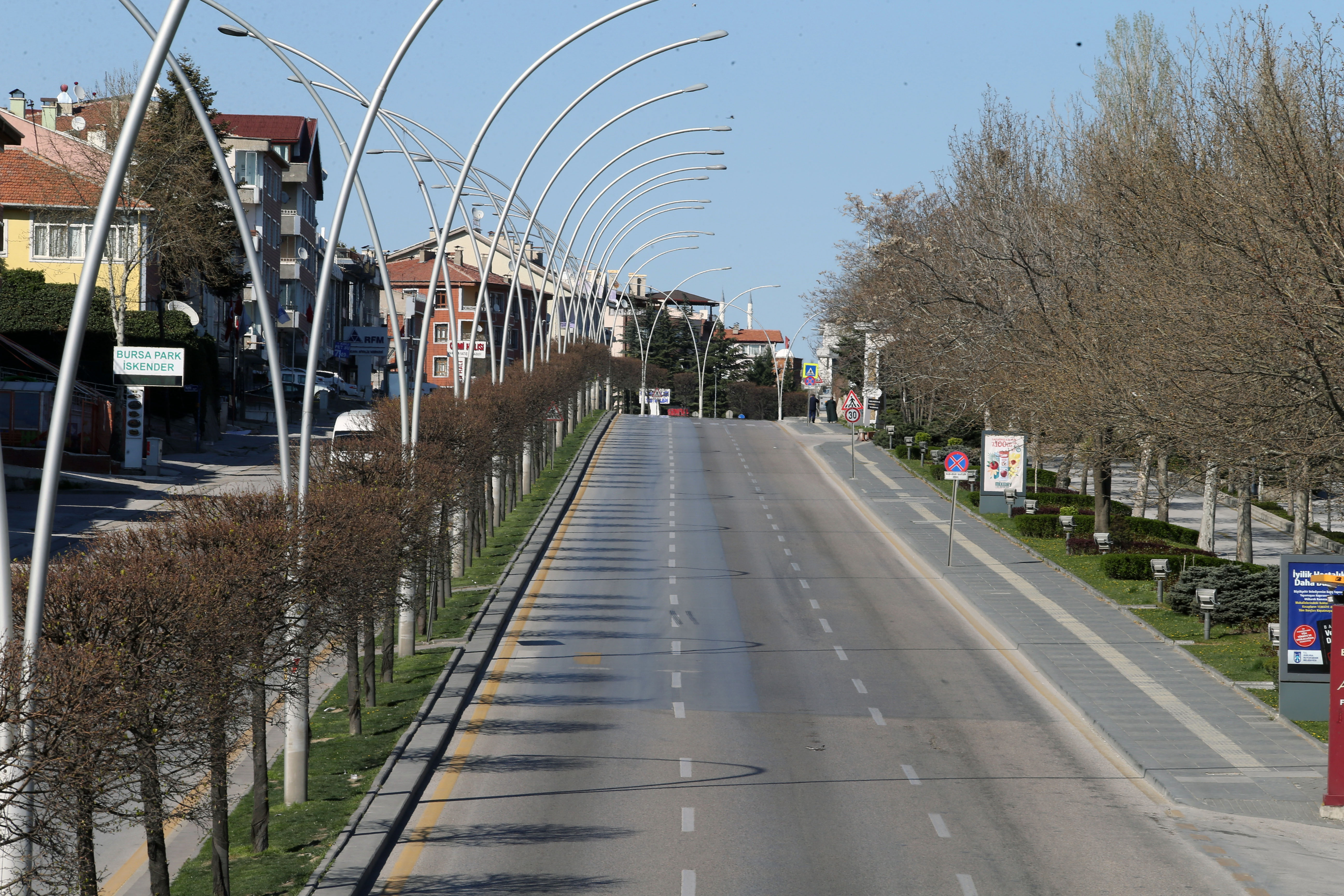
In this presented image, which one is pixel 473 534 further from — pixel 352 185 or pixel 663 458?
pixel 663 458

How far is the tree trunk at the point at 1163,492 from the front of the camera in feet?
133

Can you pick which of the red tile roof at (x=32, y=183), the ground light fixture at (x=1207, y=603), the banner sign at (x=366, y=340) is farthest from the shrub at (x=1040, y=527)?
the banner sign at (x=366, y=340)

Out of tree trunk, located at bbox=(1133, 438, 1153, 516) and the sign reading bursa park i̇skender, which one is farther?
the sign reading bursa park i̇skender

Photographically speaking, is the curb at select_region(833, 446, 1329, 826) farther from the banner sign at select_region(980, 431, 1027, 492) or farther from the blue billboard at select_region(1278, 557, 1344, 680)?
the banner sign at select_region(980, 431, 1027, 492)

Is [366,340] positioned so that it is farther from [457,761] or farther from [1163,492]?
[457,761]

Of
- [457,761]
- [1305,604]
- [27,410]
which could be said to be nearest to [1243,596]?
[1305,604]

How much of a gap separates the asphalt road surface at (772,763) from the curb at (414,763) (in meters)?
0.24

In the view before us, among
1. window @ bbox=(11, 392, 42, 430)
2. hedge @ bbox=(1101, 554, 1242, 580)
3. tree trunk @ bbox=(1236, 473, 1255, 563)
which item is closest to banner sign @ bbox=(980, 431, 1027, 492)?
tree trunk @ bbox=(1236, 473, 1255, 563)

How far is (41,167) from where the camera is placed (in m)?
56.3

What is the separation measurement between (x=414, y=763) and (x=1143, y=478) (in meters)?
33.9

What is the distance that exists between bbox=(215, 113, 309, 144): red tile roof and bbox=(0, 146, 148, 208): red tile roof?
3190 cm

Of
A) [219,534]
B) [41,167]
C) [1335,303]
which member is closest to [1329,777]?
[1335,303]

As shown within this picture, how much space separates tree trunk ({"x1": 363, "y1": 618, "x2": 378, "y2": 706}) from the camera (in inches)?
776

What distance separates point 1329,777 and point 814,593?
644 inches
